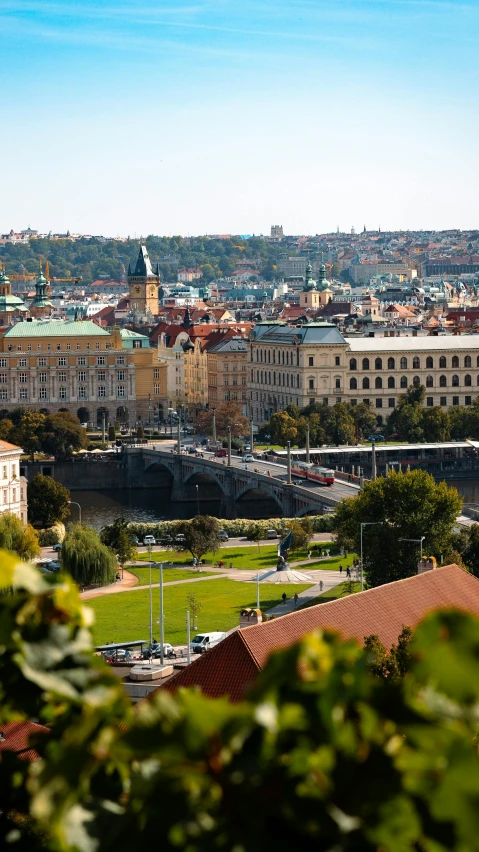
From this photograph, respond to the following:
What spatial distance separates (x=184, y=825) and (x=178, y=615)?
4485 centimetres

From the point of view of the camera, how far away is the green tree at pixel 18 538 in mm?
58438

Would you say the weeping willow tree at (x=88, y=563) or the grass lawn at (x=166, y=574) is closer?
the weeping willow tree at (x=88, y=563)

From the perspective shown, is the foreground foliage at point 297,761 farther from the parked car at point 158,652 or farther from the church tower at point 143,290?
the church tower at point 143,290

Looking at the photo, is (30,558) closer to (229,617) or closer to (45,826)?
(229,617)

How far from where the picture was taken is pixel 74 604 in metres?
6.06

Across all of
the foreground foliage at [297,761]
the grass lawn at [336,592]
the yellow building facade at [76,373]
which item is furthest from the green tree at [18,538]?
the yellow building facade at [76,373]

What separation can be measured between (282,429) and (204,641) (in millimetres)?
60474

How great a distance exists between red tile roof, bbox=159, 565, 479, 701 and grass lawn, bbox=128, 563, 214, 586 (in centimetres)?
2802

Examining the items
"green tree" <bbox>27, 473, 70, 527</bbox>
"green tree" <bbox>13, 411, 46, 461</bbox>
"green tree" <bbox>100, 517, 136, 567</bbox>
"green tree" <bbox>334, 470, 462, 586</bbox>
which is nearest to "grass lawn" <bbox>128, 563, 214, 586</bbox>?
"green tree" <bbox>100, 517, 136, 567</bbox>

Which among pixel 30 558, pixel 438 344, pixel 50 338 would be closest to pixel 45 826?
pixel 30 558

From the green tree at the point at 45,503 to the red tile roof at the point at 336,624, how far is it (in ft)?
148

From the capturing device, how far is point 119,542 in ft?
201

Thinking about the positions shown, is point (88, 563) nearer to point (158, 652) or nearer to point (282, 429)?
point (158, 652)

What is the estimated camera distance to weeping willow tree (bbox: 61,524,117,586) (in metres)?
56.4
